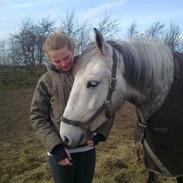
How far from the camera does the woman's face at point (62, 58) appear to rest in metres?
2.13

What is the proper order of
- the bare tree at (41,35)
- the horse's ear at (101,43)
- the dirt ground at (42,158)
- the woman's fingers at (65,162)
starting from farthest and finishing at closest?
the bare tree at (41,35), the dirt ground at (42,158), the woman's fingers at (65,162), the horse's ear at (101,43)

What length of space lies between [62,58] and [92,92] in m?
0.31

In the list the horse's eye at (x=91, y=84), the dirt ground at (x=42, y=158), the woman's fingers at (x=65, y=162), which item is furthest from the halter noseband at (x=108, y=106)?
the dirt ground at (x=42, y=158)

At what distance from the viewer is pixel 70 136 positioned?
1991 mm

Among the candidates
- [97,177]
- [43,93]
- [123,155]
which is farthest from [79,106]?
[123,155]

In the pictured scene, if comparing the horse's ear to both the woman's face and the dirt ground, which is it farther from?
the dirt ground

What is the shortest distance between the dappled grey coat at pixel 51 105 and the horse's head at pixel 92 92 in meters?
0.20

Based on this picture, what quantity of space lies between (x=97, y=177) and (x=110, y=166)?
335 mm

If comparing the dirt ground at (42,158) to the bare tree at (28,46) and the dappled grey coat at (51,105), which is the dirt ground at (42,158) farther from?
the bare tree at (28,46)

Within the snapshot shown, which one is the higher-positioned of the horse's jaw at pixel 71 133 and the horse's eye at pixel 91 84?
the horse's eye at pixel 91 84

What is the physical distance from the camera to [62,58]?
215 centimetres

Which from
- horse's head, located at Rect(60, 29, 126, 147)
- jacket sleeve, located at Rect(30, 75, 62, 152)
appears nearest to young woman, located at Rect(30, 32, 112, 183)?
jacket sleeve, located at Rect(30, 75, 62, 152)

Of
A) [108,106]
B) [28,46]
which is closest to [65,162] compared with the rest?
[108,106]

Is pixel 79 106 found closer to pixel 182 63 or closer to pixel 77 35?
pixel 182 63
